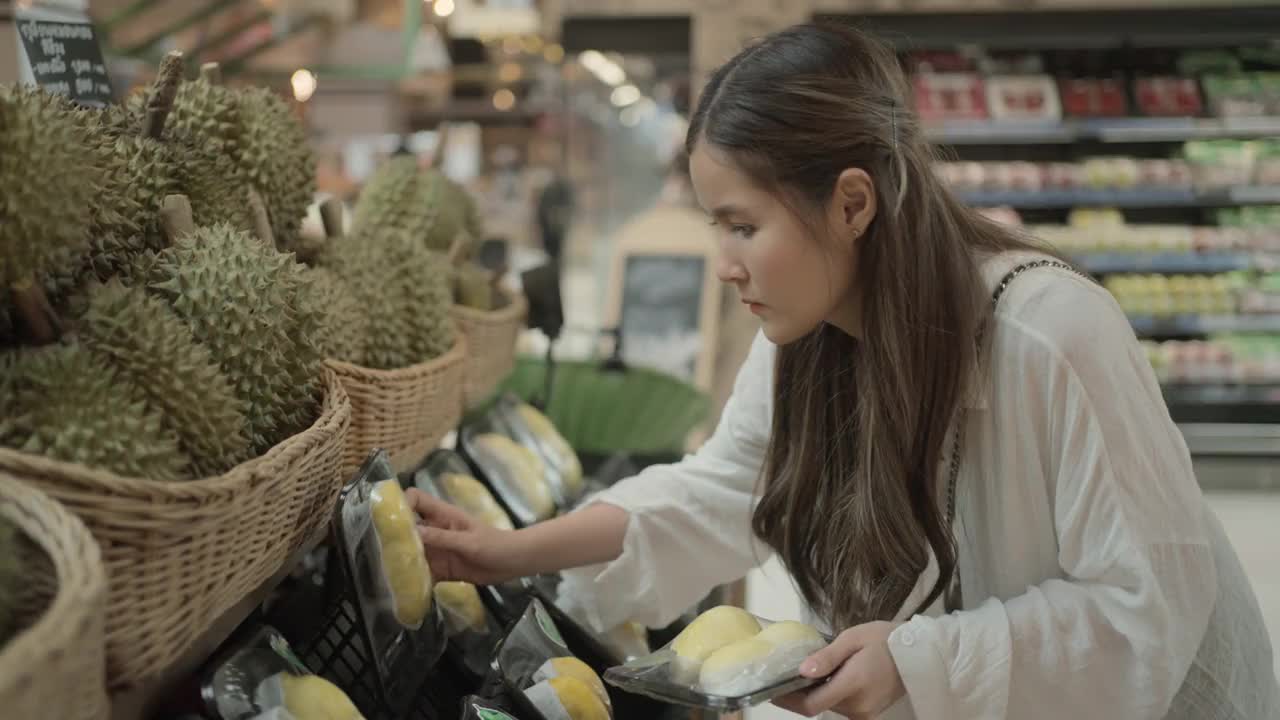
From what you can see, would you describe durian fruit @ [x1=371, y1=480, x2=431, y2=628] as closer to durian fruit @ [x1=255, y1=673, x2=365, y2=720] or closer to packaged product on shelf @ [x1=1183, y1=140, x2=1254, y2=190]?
durian fruit @ [x1=255, y1=673, x2=365, y2=720]

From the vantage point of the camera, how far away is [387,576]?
4.20 ft

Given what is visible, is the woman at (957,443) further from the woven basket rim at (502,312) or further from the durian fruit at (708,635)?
the woven basket rim at (502,312)

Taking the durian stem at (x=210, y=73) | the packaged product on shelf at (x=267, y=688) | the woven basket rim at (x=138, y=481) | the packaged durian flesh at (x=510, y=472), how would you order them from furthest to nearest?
the packaged durian flesh at (x=510, y=472), the durian stem at (x=210, y=73), the packaged product on shelf at (x=267, y=688), the woven basket rim at (x=138, y=481)

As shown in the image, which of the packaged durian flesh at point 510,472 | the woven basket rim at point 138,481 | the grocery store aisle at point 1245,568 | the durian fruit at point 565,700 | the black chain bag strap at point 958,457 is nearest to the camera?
the woven basket rim at point 138,481

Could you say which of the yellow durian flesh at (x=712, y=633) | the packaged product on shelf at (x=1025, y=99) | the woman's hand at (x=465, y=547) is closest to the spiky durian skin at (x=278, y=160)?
the woman's hand at (x=465, y=547)

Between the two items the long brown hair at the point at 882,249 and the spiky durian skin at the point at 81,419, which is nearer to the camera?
the spiky durian skin at the point at 81,419

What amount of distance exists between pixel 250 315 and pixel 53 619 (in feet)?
1.64

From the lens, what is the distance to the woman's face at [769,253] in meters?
1.38

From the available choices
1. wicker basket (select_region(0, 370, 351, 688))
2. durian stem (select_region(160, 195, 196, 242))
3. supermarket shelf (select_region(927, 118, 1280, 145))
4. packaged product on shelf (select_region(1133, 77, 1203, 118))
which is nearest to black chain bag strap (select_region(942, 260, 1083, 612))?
wicker basket (select_region(0, 370, 351, 688))

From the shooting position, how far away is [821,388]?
1621 millimetres

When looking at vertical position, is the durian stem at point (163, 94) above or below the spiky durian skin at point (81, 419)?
above

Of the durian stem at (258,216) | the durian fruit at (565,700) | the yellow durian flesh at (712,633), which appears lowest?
the durian fruit at (565,700)

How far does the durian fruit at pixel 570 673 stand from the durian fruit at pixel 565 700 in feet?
0.07

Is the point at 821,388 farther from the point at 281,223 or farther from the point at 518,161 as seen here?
the point at 518,161
